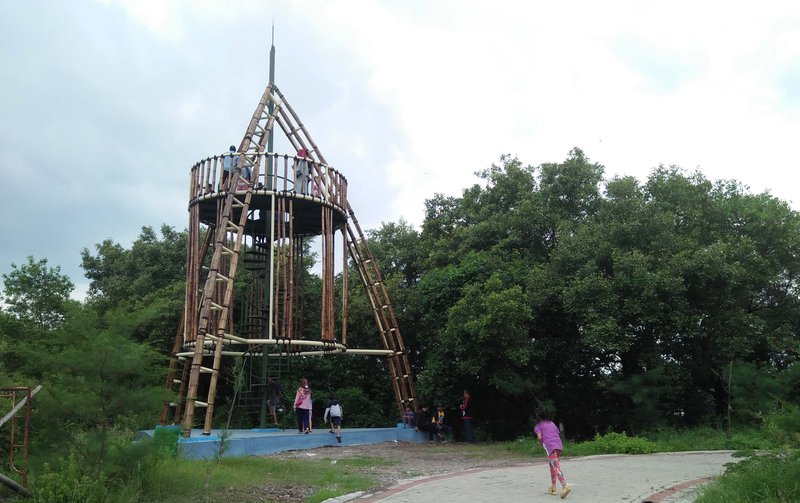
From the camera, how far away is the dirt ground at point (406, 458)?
10.3 m

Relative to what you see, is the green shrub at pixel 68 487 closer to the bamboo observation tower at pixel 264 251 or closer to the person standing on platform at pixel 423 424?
the bamboo observation tower at pixel 264 251

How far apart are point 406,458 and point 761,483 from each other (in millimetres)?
8323

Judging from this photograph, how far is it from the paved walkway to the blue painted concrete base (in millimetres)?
3041

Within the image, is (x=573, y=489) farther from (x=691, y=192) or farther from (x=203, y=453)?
(x=691, y=192)

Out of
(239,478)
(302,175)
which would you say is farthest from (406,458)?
(302,175)

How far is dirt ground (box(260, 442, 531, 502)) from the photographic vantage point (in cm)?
1033

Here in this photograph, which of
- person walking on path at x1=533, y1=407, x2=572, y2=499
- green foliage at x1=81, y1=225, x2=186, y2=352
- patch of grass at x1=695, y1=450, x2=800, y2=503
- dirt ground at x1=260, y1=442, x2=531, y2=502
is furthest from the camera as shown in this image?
green foliage at x1=81, y1=225, x2=186, y2=352

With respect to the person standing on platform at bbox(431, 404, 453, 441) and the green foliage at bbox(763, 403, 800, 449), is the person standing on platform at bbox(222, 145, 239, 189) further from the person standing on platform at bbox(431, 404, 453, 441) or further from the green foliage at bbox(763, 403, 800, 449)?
the green foliage at bbox(763, 403, 800, 449)

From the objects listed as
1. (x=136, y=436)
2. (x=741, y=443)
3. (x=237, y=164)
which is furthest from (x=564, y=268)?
(x=136, y=436)

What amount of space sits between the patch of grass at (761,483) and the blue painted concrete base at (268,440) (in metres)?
6.42

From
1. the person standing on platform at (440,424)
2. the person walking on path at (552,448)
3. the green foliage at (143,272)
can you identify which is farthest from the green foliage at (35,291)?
the person walking on path at (552,448)

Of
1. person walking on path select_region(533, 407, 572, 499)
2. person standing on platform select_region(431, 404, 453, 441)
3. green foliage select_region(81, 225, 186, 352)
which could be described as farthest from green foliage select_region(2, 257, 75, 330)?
person walking on path select_region(533, 407, 572, 499)

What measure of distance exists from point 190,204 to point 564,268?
36.8 ft

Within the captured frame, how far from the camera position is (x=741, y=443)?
13.3 metres
